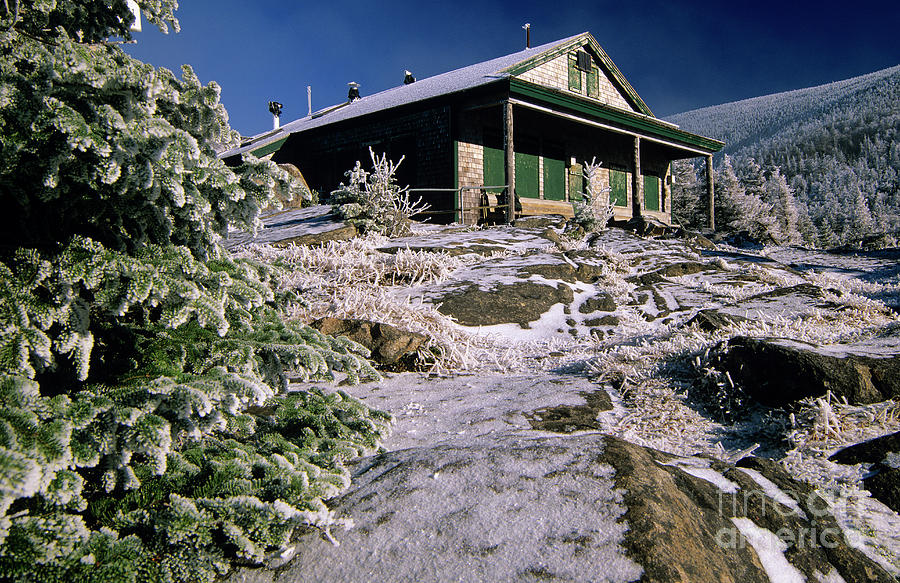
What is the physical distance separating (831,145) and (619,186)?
11246 centimetres

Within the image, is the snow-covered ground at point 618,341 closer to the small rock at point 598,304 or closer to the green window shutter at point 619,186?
the small rock at point 598,304

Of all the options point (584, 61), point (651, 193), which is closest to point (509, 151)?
point (584, 61)

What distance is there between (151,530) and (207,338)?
82 cm

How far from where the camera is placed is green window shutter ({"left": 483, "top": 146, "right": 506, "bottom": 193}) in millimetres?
14977

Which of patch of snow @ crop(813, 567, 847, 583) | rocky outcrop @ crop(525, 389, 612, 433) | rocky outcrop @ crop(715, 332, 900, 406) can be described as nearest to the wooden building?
rocky outcrop @ crop(525, 389, 612, 433)

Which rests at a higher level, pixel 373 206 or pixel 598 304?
pixel 373 206

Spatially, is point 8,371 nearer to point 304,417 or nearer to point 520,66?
point 304,417

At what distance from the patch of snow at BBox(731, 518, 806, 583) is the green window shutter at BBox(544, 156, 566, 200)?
1561cm

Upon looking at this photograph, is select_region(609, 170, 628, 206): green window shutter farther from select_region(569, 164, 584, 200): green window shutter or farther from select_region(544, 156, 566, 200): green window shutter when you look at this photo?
select_region(544, 156, 566, 200): green window shutter

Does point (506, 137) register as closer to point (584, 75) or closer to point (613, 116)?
point (613, 116)

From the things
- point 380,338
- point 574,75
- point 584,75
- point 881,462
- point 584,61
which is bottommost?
point 881,462

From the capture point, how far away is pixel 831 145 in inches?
4136

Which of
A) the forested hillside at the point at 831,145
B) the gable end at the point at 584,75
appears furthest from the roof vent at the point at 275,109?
the forested hillside at the point at 831,145

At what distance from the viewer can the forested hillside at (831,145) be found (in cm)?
4831
